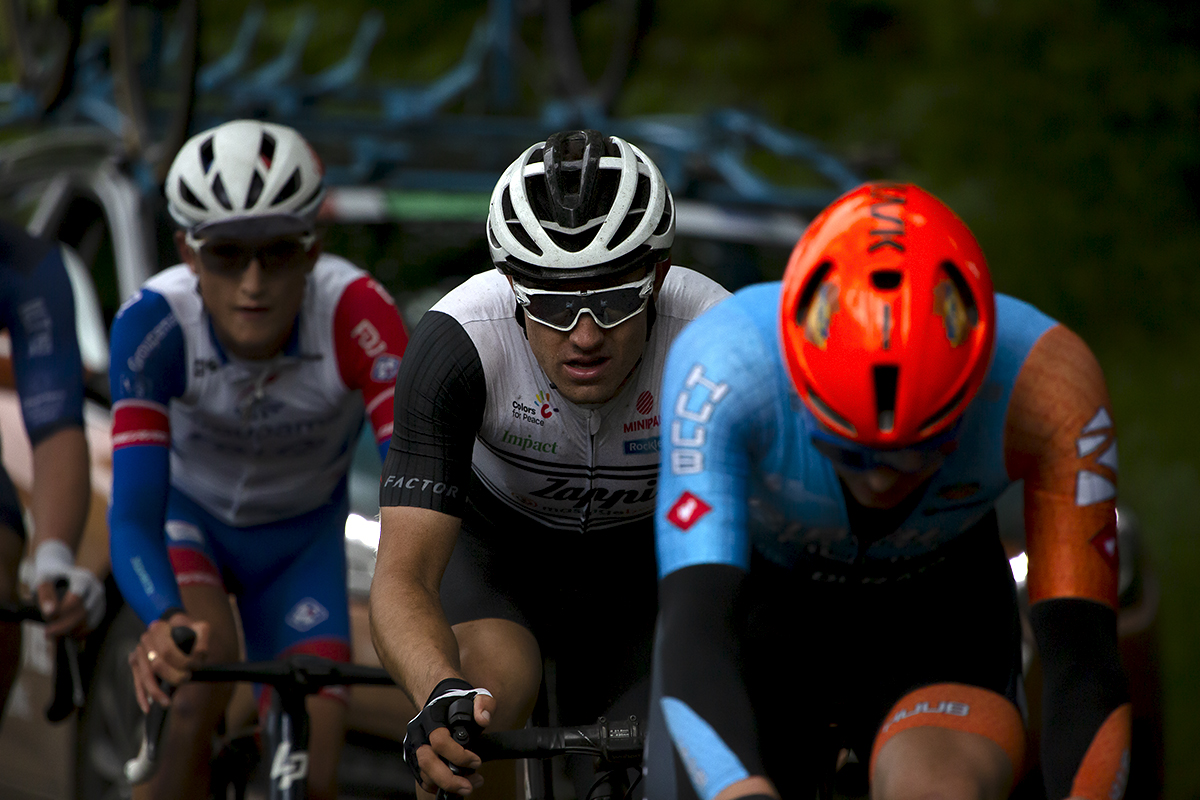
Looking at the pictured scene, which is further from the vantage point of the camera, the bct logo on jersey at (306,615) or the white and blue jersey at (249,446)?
the bct logo on jersey at (306,615)

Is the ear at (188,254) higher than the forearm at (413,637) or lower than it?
higher

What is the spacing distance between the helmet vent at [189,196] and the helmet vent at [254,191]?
112mm

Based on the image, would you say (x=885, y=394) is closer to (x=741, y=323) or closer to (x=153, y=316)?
(x=741, y=323)

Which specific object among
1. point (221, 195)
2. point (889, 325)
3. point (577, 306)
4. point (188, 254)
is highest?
point (221, 195)

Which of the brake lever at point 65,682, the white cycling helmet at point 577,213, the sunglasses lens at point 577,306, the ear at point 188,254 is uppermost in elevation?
the ear at point 188,254

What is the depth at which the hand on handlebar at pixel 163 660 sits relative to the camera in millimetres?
3283

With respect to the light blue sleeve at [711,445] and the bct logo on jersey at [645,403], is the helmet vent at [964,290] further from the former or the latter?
the bct logo on jersey at [645,403]

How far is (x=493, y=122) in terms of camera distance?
7.45 metres

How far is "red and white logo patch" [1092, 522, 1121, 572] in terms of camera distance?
253cm

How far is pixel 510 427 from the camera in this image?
3.12 metres

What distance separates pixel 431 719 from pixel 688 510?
1.84ft

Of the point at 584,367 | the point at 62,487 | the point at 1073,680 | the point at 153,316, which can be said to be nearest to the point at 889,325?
the point at 1073,680

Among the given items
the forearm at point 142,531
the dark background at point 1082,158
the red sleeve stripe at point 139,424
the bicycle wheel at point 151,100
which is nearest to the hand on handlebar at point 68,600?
the forearm at point 142,531

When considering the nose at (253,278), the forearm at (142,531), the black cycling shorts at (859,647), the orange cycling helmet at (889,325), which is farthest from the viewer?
the nose at (253,278)
